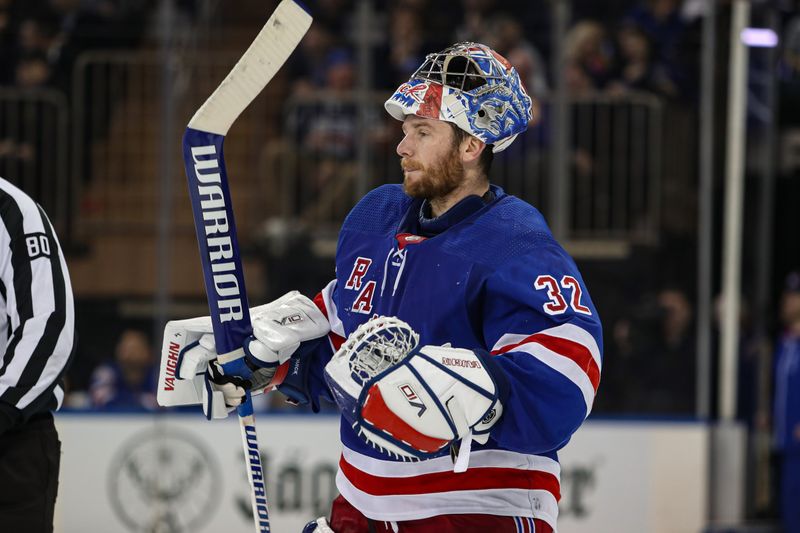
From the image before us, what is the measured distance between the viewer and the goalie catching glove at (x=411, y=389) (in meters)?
2.05

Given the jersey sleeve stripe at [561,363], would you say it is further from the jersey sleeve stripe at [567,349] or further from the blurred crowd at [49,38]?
the blurred crowd at [49,38]

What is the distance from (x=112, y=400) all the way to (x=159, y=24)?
2.05m

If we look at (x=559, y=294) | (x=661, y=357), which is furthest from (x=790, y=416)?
(x=559, y=294)

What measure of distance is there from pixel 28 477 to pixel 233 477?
3020 millimetres

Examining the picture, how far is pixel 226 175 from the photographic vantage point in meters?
2.37

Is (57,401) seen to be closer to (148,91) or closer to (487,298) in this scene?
(487,298)

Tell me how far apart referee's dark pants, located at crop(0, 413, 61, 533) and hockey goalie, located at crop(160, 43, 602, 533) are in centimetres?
38

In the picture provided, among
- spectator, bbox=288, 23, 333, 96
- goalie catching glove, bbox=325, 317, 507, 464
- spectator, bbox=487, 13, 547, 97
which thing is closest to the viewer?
goalie catching glove, bbox=325, 317, 507, 464

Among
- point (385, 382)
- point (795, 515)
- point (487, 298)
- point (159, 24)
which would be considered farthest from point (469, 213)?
point (159, 24)

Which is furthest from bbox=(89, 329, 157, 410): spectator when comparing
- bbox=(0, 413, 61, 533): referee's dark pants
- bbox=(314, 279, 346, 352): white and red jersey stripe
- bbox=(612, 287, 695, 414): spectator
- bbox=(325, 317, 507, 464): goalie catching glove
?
bbox=(325, 317, 507, 464): goalie catching glove

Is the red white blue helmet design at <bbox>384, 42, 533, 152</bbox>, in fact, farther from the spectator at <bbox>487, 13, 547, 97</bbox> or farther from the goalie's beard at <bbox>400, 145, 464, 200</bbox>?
the spectator at <bbox>487, 13, 547, 97</bbox>

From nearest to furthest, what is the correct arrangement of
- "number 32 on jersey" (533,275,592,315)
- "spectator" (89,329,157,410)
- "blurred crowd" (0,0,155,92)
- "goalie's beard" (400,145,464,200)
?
"number 32 on jersey" (533,275,592,315) < "goalie's beard" (400,145,464,200) < "spectator" (89,329,157,410) < "blurred crowd" (0,0,155,92)

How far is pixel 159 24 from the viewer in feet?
22.0

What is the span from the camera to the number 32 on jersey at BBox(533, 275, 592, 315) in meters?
2.16
